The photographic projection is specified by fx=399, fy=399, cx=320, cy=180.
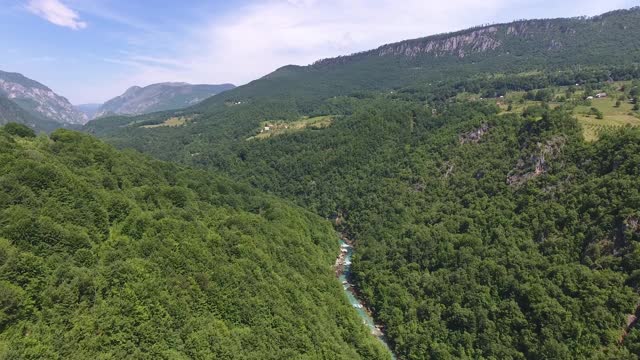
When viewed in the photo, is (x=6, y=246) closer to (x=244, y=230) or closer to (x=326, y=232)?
(x=244, y=230)

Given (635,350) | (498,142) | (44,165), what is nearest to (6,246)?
(44,165)

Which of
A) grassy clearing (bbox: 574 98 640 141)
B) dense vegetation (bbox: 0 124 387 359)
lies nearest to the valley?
dense vegetation (bbox: 0 124 387 359)

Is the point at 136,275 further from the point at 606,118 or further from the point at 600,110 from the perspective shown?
the point at 600,110

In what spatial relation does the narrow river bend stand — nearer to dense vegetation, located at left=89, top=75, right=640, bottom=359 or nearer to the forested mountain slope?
dense vegetation, located at left=89, top=75, right=640, bottom=359

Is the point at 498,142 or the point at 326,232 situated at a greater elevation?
the point at 498,142

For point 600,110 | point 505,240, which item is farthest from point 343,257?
point 600,110

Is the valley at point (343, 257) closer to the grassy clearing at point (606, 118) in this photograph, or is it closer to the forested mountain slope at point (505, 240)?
the forested mountain slope at point (505, 240)

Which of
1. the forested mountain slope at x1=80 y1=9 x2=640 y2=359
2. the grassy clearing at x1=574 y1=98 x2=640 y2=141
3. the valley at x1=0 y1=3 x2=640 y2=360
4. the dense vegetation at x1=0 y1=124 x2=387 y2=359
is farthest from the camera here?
the grassy clearing at x1=574 y1=98 x2=640 y2=141

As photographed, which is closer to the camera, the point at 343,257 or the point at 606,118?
the point at 606,118
